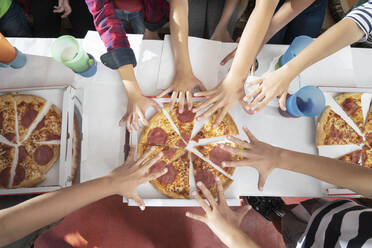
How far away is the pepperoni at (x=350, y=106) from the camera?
83 centimetres

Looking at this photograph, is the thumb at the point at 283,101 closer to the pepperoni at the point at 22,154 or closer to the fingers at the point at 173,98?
the fingers at the point at 173,98

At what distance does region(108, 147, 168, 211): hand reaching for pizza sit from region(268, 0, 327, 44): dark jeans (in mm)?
962

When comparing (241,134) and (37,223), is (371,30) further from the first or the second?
(37,223)

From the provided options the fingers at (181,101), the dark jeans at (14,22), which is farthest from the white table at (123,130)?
the dark jeans at (14,22)

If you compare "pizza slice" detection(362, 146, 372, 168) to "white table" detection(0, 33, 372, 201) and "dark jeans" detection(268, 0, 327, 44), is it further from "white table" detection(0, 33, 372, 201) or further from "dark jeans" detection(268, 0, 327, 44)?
"dark jeans" detection(268, 0, 327, 44)

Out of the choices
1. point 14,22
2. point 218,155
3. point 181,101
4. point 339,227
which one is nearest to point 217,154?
point 218,155

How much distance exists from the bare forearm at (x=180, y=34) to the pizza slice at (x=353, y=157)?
0.67m

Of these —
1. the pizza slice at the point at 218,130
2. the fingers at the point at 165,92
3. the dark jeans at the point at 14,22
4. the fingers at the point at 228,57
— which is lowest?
the pizza slice at the point at 218,130

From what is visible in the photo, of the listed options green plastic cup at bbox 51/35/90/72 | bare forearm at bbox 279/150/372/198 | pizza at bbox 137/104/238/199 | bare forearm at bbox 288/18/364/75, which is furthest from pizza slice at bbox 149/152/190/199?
bare forearm at bbox 288/18/364/75

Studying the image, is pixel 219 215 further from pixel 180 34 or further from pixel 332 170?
pixel 180 34

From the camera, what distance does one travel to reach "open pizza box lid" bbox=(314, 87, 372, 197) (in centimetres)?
80

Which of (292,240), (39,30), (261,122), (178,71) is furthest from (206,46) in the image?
(39,30)

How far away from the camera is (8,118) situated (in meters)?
0.80

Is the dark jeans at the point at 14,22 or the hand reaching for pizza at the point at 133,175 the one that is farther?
the dark jeans at the point at 14,22
